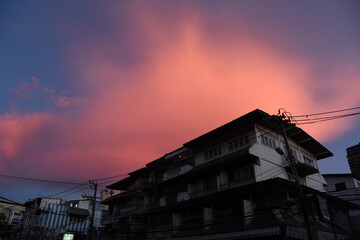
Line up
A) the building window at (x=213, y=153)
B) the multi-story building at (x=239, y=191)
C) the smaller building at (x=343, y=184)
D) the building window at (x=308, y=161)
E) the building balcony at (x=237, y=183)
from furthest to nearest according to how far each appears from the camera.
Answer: the smaller building at (x=343, y=184)
the building window at (x=308, y=161)
the building window at (x=213, y=153)
the building balcony at (x=237, y=183)
the multi-story building at (x=239, y=191)

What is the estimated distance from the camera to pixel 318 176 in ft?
112

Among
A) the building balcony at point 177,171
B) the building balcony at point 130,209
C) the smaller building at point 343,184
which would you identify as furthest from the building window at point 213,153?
the smaller building at point 343,184

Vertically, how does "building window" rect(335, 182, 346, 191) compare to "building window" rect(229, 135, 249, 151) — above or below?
below

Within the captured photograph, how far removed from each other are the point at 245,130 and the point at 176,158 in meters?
12.7

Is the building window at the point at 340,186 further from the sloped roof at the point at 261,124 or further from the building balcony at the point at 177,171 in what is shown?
the building balcony at the point at 177,171

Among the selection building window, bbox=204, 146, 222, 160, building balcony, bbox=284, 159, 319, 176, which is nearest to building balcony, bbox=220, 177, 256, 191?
building window, bbox=204, 146, 222, 160

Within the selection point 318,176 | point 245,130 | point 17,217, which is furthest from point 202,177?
point 17,217

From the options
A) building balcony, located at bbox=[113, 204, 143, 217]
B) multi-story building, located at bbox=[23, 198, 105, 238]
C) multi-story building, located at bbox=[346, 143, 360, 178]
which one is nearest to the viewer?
building balcony, located at bbox=[113, 204, 143, 217]

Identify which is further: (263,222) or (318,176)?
(318,176)

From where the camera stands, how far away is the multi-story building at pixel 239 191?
21.9 metres

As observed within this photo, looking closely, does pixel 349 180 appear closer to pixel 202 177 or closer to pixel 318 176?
pixel 318 176

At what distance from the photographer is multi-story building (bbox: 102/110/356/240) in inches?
862

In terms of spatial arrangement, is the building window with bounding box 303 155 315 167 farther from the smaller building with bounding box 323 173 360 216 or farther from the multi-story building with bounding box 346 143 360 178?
the multi-story building with bounding box 346 143 360 178

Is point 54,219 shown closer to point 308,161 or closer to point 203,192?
point 203,192
